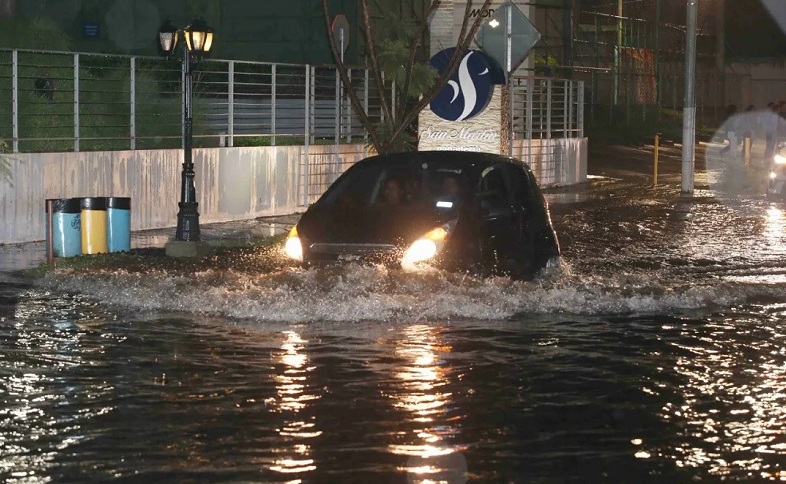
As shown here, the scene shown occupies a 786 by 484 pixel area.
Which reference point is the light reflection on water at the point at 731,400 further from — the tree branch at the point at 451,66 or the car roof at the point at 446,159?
the tree branch at the point at 451,66

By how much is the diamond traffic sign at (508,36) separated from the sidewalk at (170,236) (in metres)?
4.01

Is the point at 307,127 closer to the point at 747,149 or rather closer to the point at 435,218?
the point at 435,218

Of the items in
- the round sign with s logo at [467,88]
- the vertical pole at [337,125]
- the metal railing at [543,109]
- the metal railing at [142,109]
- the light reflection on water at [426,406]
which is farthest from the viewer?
the metal railing at [543,109]

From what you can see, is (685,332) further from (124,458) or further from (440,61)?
(440,61)

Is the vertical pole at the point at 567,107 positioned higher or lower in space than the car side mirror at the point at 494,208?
higher

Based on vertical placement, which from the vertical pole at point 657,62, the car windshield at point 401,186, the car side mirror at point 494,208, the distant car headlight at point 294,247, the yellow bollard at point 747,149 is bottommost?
the distant car headlight at point 294,247

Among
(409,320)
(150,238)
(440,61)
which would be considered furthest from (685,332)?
(150,238)

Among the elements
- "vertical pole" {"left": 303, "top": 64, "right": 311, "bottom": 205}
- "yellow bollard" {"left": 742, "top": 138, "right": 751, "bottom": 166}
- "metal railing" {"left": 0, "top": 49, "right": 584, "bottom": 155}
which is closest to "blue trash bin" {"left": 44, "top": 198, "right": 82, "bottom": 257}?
"metal railing" {"left": 0, "top": 49, "right": 584, "bottom": 155}

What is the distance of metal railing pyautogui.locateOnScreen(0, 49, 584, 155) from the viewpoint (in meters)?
21.1

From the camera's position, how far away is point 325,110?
2720cm

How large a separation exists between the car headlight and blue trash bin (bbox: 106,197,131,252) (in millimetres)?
6011

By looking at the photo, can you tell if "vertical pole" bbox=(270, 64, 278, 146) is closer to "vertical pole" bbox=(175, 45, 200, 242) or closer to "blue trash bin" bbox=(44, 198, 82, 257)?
"vertical pole" bbox=(175, 45, 200, 242)

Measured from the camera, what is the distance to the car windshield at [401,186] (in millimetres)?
13422

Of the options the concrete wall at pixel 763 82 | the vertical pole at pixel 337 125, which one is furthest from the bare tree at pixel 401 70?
the concrete wall at pixel 763 82
